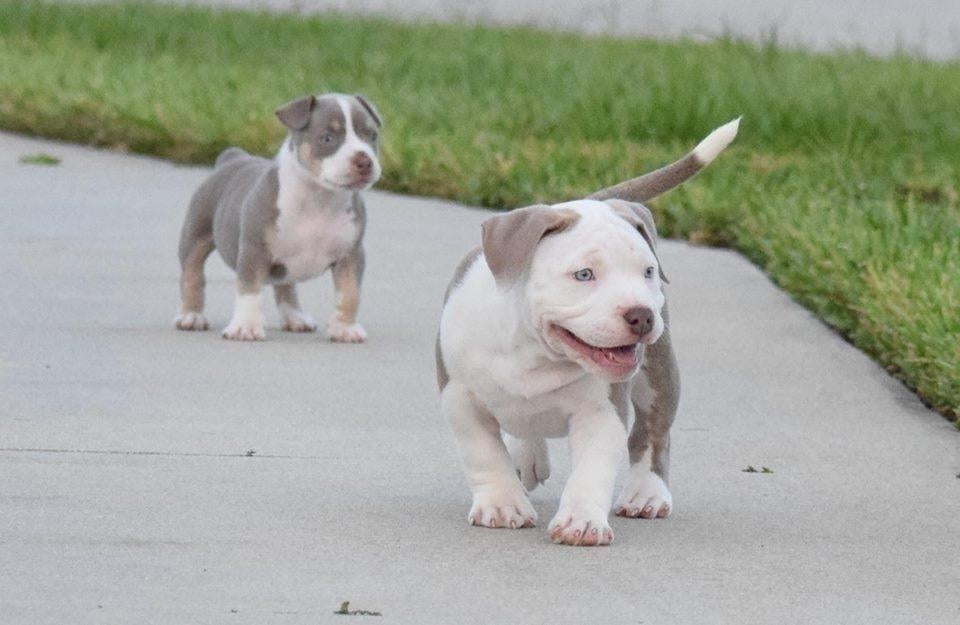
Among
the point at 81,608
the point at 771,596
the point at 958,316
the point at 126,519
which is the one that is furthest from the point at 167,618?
the point at 958,316

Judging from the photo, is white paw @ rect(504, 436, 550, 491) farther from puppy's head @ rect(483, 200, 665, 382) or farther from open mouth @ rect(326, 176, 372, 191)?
open mouth @ rect(326, 176, 372, 191)

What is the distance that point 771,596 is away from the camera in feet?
15.2

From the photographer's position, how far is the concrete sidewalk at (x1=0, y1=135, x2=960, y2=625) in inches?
178

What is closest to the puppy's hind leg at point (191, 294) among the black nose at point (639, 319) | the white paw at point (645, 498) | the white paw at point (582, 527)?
the white paw at point (645, 498)

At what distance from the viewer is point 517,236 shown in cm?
Answer: 495

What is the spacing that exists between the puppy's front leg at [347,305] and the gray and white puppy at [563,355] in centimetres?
303

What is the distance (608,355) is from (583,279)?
185 mm

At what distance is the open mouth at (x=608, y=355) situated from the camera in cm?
488

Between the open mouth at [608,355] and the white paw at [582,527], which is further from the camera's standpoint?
the white paw at [582,527]

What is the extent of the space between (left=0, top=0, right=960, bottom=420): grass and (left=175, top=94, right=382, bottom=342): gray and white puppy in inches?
80.5

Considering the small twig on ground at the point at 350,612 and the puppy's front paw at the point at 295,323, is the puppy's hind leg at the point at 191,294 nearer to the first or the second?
the puppy's front paw at the point at 295,323

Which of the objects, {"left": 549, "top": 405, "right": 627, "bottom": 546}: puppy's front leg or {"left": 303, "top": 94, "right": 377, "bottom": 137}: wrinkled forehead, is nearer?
{"left": 549, "top": 405, "right": 627, "bottom": 546}: puppy's front leg

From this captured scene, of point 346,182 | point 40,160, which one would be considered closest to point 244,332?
point 346,182

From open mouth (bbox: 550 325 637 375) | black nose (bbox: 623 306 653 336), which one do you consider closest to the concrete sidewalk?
open mouth (bbox: 550 325 637 375)
